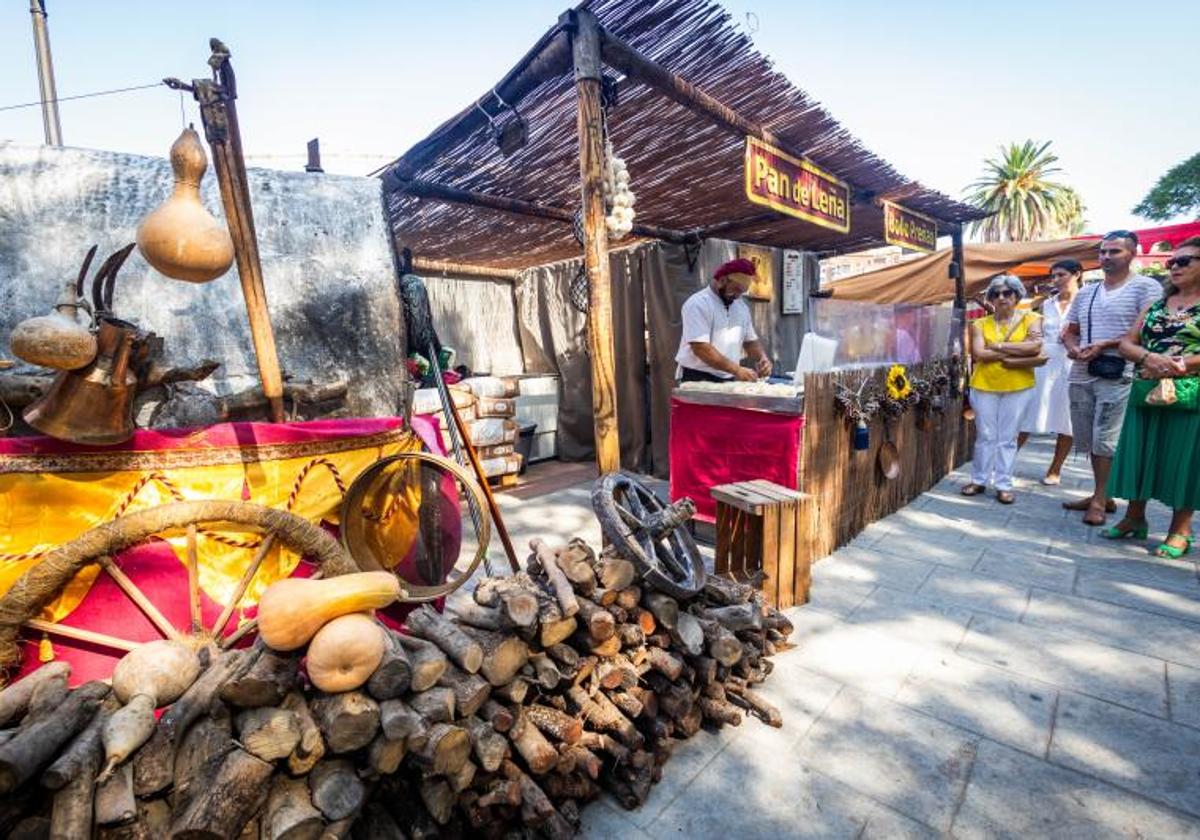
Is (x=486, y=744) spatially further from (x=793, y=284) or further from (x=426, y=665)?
(x=793, y=284)

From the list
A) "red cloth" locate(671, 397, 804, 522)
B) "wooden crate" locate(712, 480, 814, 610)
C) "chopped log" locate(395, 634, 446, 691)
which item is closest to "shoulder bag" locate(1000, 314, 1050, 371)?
"red cloth" locate(671, 397, 804, 522)

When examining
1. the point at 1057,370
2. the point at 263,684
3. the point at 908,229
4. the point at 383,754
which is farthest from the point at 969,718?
the point at 1057,370

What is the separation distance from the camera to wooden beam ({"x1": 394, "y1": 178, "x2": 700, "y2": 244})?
16.3 feet

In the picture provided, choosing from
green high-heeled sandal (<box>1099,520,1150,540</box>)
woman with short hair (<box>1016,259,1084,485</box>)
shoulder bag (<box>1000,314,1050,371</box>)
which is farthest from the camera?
woman with short hair (<box>1016,259,1084,485</box>)

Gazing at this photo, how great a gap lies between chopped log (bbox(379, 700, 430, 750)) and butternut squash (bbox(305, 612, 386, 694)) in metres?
0.12

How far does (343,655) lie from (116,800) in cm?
61

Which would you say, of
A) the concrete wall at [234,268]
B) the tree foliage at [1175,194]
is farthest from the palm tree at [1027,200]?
the concrete wall at [234,268]

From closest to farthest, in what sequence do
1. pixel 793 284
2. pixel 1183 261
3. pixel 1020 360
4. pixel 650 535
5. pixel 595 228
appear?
pixel 650 535 → pixel 595 228 → pixel 1183 261 → pixel 1020 360 → pixel 793 284

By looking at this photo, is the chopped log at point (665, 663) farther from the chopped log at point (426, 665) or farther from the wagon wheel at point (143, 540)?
the wagon wheel at point (143, 540)

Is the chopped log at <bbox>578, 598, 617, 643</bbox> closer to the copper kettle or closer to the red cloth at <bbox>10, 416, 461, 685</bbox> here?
the red cloth at <bbox>10, 416, 461, 685</bbox>

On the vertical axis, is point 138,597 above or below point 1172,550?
above

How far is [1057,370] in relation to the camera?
7227 millimetres

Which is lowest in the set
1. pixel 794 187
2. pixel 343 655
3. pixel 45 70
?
pixel 343 655

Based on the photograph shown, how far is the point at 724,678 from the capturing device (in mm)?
2594
